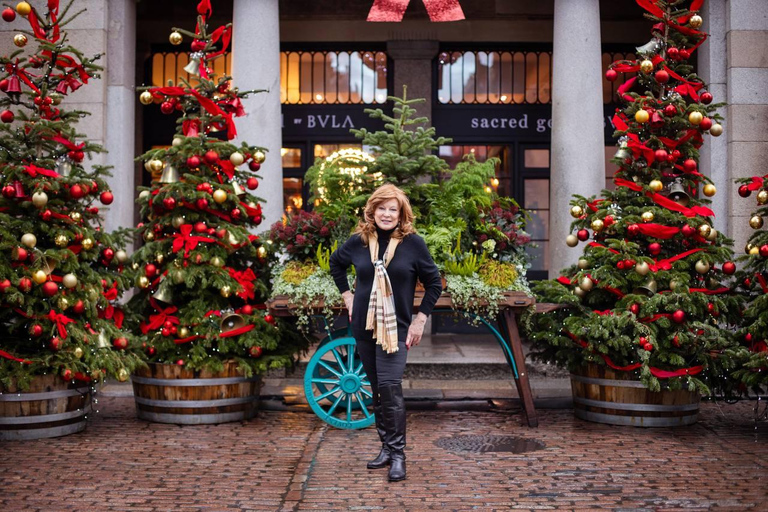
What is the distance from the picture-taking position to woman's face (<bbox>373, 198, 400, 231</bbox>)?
5820mm

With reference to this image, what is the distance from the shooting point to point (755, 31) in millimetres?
10734

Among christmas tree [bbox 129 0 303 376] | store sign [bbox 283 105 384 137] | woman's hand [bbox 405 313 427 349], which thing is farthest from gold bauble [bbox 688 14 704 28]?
store sign [bbox 283 105 384 137]

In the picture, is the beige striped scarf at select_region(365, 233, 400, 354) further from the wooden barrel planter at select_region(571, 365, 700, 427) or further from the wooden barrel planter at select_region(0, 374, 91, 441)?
the wooden barrel planter at select_region(0, 374, 91, 441)

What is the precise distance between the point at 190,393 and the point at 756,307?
5.04 m

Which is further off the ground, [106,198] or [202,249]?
[106,198]

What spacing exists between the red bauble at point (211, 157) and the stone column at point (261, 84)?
281 centimetres

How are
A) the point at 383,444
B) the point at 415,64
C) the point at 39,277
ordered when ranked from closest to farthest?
the point at 383,444
the point at 39,277
the point at 415,64

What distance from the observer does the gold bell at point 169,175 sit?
7656 mm

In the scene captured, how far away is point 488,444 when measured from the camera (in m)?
6.84

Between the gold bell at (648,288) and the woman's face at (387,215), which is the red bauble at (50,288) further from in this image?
the gold bell at (648,288)

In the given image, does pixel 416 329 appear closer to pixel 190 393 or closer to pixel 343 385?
pixel 343 385

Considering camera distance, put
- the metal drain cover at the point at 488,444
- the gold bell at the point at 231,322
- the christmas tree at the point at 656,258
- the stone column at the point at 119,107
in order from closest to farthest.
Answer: the metal drain cover at the point at 488,444 < the christmas tree at the point at 656,258 < the gold bell at the point at 231,322 < the stone column at the point at 119,107

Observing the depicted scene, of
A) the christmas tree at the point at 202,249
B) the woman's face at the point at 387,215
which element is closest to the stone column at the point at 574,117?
the christmas tree at the point at 202,249

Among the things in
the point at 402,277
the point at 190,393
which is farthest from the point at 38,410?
the point at 402,277
